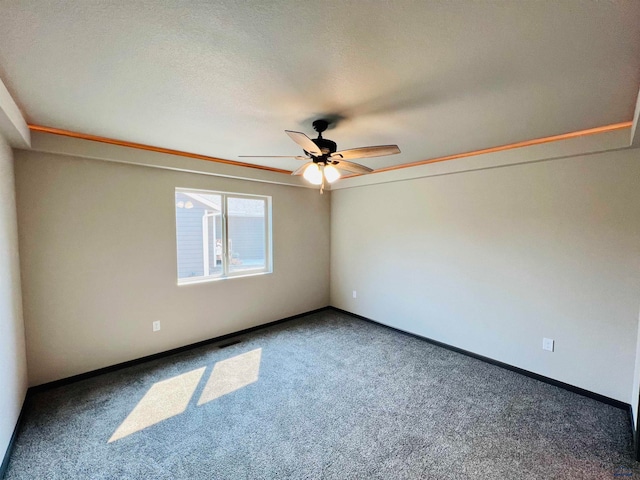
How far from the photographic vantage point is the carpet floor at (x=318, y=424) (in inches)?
68.9

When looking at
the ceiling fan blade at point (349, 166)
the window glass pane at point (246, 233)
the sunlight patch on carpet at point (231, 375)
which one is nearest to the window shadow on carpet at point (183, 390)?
the sunlight patch on carpet at point (231, 375)

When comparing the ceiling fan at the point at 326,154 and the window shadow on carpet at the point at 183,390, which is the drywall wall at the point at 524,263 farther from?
the window shadow on carpet at the point at 183,390

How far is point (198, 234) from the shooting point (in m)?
3.61

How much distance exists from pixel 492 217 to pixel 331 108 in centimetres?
225

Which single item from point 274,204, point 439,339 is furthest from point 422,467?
point 274,204

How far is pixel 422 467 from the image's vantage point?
175cm

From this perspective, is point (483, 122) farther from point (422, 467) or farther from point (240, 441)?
point (240, 441)

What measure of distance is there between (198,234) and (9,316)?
1.84 meters

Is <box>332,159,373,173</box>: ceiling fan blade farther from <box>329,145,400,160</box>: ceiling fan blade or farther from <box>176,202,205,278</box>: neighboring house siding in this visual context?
<box>176,202,205,278</box>: neighboring house siding

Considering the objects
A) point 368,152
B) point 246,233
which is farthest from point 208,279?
point 368,152

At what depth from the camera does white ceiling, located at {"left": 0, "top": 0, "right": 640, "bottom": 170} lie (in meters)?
1.11

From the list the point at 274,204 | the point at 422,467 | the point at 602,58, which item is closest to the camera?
the point at 602,58

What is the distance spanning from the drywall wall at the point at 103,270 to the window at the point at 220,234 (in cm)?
16

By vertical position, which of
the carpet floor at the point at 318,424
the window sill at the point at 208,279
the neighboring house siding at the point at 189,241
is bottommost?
the carpet floor at the point at 318,424
